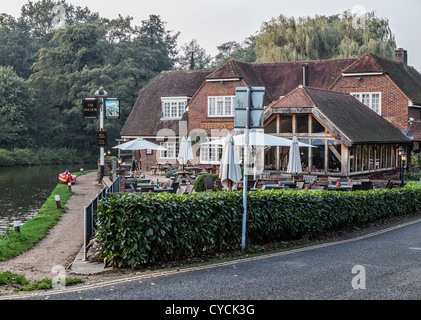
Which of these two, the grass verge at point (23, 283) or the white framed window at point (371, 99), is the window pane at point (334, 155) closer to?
the white framed window at point (371, 99)

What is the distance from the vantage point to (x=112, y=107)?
3425cm

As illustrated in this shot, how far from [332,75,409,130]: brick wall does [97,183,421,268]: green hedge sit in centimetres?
2330

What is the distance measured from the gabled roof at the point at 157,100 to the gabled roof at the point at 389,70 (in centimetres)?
1307

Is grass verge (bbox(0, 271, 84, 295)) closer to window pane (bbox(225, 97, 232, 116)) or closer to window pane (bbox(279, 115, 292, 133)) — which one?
window pane (bbox(279, 115, 292, 133))

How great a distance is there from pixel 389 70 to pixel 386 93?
202 cm

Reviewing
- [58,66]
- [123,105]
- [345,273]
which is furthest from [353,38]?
[345,273]

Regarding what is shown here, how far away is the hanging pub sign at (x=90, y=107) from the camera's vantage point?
32219 millimetres

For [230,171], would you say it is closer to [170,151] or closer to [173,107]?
[170,151]

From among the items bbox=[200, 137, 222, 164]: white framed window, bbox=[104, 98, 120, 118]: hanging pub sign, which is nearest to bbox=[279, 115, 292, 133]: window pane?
bbox=[200, 137, 222, 164]: white framed window

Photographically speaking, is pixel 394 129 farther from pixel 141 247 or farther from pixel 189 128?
pixel 141 247

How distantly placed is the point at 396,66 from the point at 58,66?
40.3 meters

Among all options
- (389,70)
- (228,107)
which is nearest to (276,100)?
(228,107)

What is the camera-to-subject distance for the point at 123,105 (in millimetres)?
62531

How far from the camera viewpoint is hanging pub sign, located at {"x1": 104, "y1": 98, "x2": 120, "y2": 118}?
112 feet
